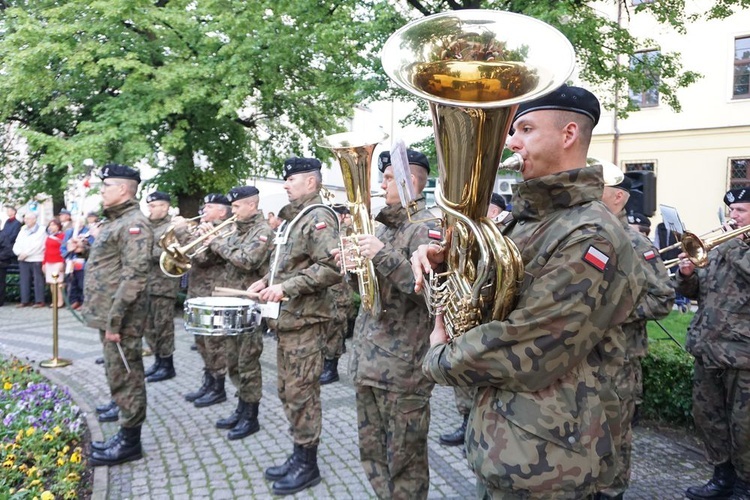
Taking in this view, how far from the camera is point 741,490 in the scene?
419cm

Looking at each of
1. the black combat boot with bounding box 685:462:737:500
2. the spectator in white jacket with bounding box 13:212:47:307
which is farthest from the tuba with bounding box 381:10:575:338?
the spectator in white jacket with bounding box 13:212:47:307

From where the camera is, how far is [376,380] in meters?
3.40

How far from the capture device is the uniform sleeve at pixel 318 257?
14.1 feet

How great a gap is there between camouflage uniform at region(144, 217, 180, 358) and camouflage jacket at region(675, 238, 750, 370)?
19.8 ft

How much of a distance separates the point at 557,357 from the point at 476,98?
0.90 m

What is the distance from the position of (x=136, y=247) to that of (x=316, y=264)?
5.34ft

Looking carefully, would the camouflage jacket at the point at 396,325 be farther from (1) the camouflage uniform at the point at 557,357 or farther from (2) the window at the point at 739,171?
(2) the window at the point at 739,171

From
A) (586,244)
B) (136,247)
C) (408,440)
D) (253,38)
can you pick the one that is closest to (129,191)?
(136,247)

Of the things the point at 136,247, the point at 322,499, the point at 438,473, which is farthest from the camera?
the point at 136,247

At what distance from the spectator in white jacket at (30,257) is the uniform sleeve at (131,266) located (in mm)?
10337

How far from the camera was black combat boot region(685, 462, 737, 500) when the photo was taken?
4.26 metres

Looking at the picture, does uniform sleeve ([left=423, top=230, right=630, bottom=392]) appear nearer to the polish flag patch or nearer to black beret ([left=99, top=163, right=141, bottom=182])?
the polish flag patch

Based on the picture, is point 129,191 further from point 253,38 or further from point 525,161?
point 253,38

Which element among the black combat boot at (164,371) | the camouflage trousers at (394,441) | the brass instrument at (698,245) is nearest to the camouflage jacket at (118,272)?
the camouflage trousers at (394,441)
